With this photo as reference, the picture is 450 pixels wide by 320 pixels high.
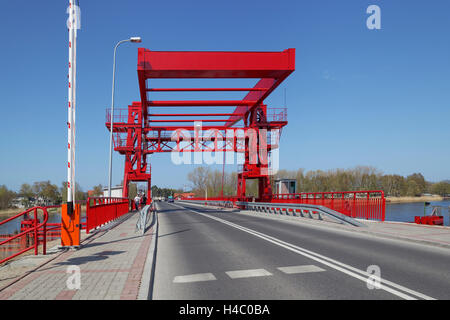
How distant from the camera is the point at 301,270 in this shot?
19.9ft

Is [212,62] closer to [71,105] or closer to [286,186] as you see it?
[71,105]

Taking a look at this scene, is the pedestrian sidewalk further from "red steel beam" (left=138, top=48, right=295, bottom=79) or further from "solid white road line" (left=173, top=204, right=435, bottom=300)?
"red steel beam" (left=138, top=48, right=295, bottom=79)

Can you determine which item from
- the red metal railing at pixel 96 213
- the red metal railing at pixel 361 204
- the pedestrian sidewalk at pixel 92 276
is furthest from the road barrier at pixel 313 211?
the red metal railing at pixel 96 213

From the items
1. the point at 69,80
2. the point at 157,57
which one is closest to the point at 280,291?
the point at 69,80

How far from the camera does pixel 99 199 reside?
14.1 metres

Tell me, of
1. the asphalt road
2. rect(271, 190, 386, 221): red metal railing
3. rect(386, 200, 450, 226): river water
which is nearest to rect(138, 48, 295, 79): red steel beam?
rect(271, 190, 386, 221): red metal railing

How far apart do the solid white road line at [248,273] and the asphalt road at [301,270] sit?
0.7 inches

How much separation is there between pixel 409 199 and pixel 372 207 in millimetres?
89288

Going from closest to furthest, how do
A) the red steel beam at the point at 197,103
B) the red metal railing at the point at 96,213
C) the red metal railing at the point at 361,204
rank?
the red metal railing at the point at 96,213 → the red metal railing at the point at 361,204 → the red steel beam at the point at 197,103

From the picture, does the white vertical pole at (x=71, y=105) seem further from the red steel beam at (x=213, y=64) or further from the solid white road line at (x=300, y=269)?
the red steel beam at (x=213, y=64)

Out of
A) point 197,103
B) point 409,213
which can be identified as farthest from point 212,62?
point 409,213

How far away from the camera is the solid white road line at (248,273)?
577 cm

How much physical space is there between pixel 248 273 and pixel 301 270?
0.97 metres
